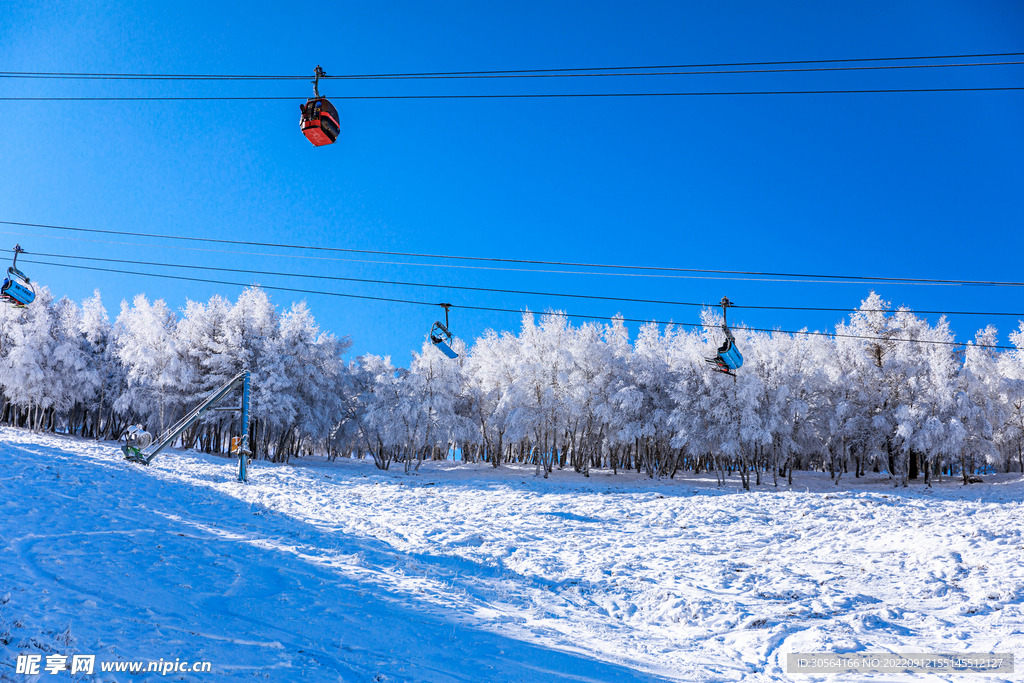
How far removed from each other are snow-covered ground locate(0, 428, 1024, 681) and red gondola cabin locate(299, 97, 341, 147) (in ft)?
23.5

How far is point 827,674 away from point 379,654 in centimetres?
633

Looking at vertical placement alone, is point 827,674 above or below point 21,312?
below

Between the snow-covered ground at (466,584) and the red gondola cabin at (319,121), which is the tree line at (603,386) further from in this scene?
the red gondola cabin at (319,121)

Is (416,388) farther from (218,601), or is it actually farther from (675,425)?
(218,601)

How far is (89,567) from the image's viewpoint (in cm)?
948

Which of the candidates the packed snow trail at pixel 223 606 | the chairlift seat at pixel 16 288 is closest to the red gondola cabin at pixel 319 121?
the packed snow trail at pixel 223 606

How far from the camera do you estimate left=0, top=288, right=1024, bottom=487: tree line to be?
3822cm

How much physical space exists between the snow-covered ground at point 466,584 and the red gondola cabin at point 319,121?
23.5ft

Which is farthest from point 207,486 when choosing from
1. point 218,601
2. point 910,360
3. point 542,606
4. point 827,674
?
point 910,360

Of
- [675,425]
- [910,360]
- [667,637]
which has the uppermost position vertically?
[910,360]

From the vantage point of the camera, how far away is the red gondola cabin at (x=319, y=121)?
8.65m

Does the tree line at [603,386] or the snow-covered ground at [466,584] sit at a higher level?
the tree line at [603,386]

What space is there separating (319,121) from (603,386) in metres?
35.4

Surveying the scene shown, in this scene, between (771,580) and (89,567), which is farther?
(771,580)
